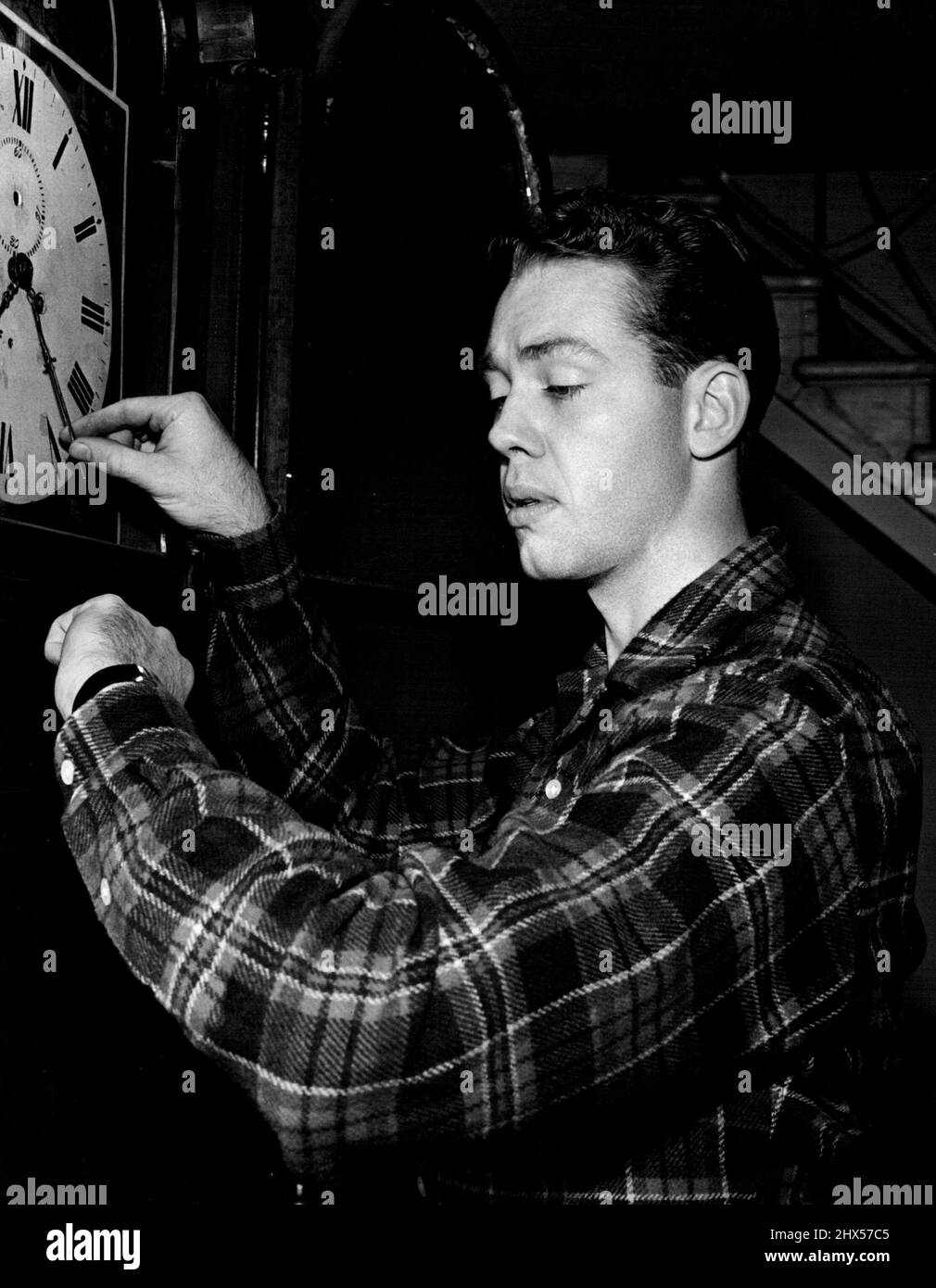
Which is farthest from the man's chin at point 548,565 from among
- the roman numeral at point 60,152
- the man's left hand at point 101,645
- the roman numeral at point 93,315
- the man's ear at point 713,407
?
the roman numeral at point 60,152

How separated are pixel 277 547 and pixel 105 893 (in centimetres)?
62

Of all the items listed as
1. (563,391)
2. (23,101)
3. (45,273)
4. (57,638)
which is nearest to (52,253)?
(45,273)

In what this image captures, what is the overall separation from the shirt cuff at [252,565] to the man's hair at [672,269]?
47cm

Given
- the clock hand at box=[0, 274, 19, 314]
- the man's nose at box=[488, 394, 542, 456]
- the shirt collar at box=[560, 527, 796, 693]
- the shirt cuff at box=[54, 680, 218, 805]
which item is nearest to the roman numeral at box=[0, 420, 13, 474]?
the clock hand at box=[0, 274, 19, 314]

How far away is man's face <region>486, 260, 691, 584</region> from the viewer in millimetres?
1419

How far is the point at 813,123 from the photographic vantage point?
3.99 m

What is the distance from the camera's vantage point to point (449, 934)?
Result: 0.96m

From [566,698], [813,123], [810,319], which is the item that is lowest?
[566,698]

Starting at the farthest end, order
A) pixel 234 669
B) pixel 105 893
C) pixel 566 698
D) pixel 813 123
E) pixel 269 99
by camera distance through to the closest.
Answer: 1. pixel 813 123
2. pixel 566 698
3. pixel 234 669
4. pixel 269 99
5. pixel 105 893

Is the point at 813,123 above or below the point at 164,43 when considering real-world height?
above

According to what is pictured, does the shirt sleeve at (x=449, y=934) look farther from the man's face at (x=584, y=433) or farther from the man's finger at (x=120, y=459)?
the man's face at (x=584, y=433)

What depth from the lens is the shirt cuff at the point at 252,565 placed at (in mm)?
1451

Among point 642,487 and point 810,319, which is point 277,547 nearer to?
point 642,487
